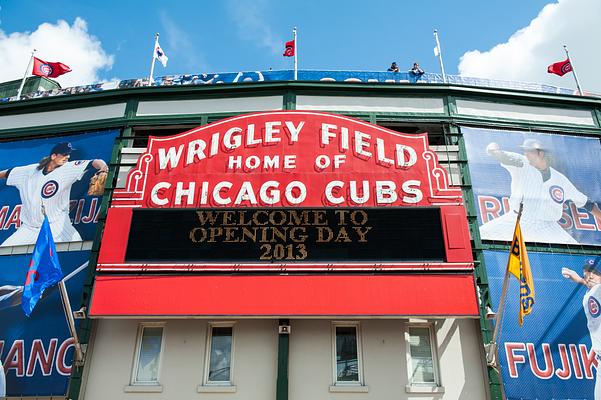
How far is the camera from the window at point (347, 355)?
13.4 meters

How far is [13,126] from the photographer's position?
19281 mm

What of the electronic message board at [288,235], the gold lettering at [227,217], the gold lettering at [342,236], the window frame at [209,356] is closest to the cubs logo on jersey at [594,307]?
the electronic message board at [288,235]

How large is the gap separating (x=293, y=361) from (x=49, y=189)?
10.3 metres

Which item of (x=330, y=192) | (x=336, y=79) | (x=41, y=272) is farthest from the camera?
(x=336, y=79)

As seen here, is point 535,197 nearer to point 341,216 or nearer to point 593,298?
point 593,298

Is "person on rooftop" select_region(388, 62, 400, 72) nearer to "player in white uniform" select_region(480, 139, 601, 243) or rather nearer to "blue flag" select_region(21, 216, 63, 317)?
"player in white uniform" select_region(480, 139, 601, 243)

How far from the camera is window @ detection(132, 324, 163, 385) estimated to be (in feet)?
44.9

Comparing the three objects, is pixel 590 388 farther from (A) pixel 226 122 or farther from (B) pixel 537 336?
(A) pixel 226 122

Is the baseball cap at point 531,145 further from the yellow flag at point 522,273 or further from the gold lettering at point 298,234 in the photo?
the gold lettering at point 298,234

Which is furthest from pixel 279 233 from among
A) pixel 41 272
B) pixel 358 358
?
pixel 41 272

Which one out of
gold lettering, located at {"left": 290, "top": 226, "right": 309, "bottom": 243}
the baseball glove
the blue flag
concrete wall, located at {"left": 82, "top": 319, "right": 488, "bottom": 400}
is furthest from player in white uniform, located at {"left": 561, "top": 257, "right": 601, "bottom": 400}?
the baseball glove

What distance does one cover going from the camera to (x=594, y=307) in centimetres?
1437

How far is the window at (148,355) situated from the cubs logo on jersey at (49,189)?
6148mm

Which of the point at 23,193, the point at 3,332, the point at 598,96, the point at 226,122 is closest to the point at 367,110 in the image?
the point at 226,122
